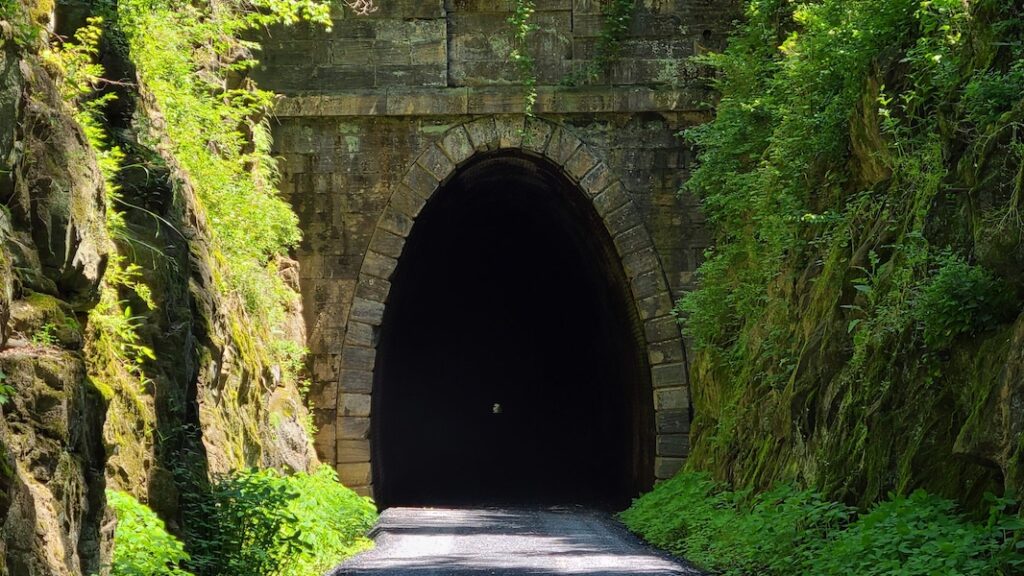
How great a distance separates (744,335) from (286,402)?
5.41 metres

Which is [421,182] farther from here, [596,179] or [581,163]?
[596,179]

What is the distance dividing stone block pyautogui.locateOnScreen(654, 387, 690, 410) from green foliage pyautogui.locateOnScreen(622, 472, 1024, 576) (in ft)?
14.1

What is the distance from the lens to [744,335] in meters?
12.4

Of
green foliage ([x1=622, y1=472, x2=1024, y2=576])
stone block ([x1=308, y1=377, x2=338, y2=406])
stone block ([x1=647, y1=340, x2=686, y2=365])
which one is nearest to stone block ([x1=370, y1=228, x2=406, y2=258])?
stone block ([x1=308, y1=377, x2=338, y2=406])

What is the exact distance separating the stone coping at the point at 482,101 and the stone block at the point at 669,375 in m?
3.29

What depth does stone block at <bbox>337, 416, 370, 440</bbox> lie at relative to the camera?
51.4ft

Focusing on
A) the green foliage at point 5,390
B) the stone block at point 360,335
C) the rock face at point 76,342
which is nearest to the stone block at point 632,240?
the stone block at point 360,335

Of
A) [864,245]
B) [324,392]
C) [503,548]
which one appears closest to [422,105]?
[324,392]

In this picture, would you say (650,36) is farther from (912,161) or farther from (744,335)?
(912,161)

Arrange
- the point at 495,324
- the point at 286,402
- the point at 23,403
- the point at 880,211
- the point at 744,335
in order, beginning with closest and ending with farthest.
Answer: the point at 23,403 → the point at 880,211 → the point at 744,335 → the point at 286,402 → the point at 495,324

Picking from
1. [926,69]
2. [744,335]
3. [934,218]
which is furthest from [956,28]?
[744,335]

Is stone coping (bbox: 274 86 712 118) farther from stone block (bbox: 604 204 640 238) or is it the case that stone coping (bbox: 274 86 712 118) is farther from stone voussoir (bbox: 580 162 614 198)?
stone block (bbox: 604 204 640 238)

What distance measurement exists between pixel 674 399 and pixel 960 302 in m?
9.21

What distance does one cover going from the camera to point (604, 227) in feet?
52.7
